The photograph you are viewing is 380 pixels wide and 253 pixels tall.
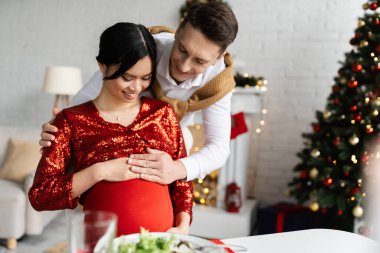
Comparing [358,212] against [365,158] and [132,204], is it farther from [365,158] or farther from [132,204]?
[132,204]

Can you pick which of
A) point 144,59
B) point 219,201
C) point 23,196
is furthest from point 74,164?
point 219,201

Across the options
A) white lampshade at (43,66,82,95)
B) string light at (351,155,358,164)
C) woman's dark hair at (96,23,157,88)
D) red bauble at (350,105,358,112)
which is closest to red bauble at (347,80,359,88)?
red bauble at (350,105,358,112)

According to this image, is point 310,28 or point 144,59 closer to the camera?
point 144,59

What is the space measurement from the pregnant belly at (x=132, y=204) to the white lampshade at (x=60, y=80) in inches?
115

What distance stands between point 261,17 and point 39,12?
8.02 feet

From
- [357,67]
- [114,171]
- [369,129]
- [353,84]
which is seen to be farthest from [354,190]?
[114,171]

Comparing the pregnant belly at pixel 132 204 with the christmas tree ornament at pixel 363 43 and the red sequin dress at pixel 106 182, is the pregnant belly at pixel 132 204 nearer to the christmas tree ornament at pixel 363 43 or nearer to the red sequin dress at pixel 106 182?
the red sequin dress at pixel 106 182

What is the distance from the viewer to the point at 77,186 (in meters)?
1.15

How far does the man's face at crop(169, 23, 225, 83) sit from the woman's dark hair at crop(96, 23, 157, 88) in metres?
0.15

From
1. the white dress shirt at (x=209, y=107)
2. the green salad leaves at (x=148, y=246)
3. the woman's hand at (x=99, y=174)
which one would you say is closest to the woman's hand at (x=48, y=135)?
the woman's hand at (x=99, y=174)

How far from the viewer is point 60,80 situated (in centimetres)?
391

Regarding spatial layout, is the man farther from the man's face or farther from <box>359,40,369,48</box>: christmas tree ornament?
<box>359,40,369,48</box>: christmas tree ornament

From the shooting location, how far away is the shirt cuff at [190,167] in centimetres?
132

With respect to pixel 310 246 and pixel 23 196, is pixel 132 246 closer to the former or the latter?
→ pixel 310 246
